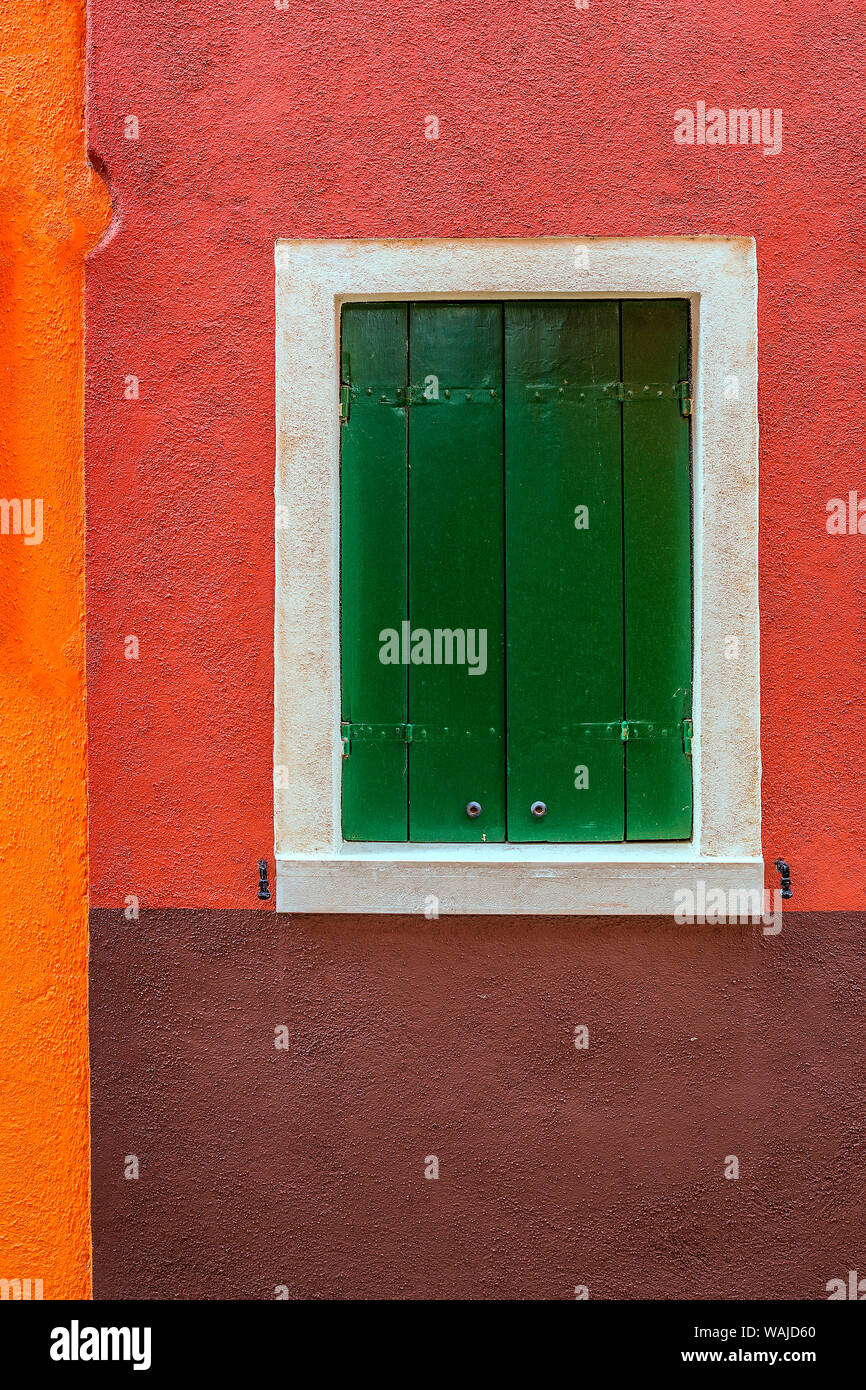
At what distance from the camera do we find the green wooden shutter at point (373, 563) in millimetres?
3109

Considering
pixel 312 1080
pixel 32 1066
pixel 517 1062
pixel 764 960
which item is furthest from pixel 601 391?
pixel 32 1066

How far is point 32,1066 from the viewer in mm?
3098

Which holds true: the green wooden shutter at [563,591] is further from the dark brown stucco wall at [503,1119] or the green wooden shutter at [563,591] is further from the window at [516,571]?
the dark brown stucco wall at [503,1119]

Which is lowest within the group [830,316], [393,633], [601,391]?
[393,633]

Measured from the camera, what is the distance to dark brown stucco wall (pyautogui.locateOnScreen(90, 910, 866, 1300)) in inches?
118

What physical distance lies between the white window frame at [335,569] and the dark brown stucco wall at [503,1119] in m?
0.15

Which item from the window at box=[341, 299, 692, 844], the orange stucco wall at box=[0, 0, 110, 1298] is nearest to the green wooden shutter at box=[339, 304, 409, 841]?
the window at box=[341, 299, 692, 844]

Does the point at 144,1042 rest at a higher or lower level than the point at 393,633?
lower

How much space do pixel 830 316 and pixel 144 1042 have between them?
320 centimetres

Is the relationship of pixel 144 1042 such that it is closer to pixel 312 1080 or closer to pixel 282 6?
pixel 312 1080

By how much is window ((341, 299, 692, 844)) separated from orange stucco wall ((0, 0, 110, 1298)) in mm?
910

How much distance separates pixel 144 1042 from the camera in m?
3.07

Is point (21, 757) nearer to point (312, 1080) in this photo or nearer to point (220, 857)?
point (220, 857)

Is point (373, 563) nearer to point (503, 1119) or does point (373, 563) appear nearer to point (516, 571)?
point (516, 571)
